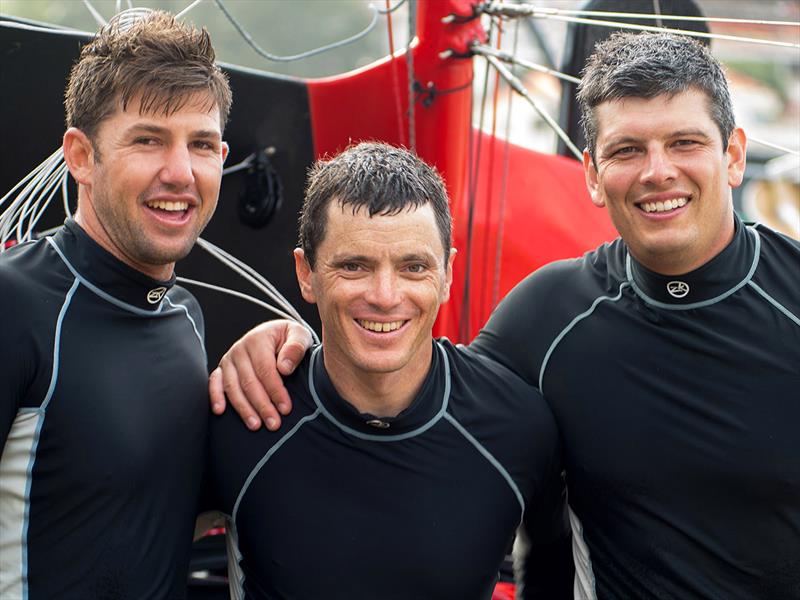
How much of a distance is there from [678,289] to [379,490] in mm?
824

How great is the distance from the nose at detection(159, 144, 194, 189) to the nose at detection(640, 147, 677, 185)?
1.00m

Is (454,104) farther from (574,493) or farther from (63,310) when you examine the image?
(63,310)

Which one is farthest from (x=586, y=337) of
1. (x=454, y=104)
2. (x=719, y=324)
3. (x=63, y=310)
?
(x=454, y=104)

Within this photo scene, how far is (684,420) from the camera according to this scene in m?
2.24

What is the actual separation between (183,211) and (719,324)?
48.4 inches

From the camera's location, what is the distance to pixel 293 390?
2.32 metres

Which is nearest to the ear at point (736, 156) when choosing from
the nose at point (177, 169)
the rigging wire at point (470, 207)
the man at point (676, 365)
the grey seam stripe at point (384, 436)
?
the man at point (676, 365)

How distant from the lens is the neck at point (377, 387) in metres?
2.24

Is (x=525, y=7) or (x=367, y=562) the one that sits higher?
(x=525, y=7)

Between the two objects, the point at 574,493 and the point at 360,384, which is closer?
the point at 360,384

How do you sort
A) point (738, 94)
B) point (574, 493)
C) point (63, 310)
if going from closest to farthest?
point (63, 310)
point (574, 493)
point (738, 94)

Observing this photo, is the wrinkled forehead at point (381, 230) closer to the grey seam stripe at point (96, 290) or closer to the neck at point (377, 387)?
the neck at point (377, 387)

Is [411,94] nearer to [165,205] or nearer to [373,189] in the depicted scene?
[373,189]

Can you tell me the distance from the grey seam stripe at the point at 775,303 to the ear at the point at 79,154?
1505 mm
